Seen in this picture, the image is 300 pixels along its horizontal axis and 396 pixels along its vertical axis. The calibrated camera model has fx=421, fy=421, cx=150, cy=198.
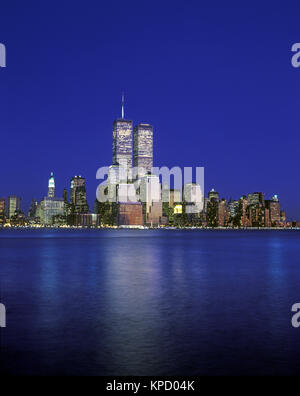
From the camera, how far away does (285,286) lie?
121ft

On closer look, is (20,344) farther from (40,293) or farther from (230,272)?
(230,272)

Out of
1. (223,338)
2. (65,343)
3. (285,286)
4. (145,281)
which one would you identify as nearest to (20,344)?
(65,343)

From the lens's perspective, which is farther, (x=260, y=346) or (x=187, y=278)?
(x=187, y=278)

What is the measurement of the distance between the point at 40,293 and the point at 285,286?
2078 centimetres

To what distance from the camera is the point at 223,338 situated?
18.7 meters

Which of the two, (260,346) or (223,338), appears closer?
Result: (260,346)

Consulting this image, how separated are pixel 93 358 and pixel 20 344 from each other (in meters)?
3.65

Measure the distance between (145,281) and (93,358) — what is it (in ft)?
77.7
